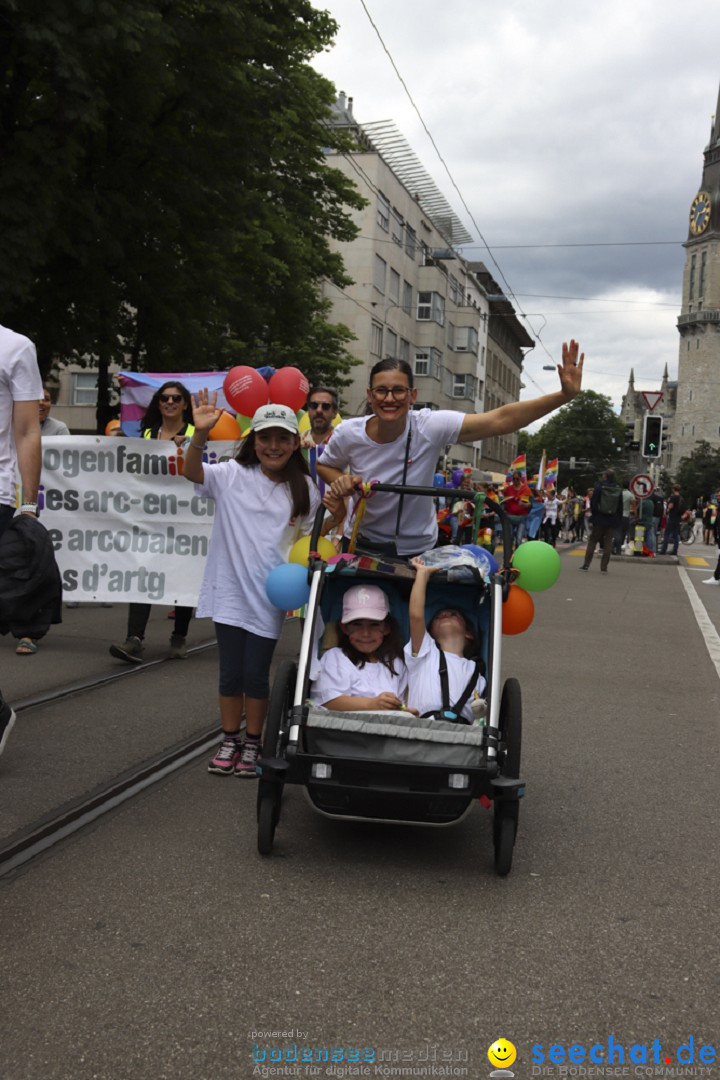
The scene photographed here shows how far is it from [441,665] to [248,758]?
125 centimetres

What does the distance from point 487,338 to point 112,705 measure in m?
76.0

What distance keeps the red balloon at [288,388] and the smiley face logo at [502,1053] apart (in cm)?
474

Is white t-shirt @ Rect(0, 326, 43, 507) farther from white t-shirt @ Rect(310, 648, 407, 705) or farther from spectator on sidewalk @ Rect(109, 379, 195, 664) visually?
spectator on sidewalk @ Rect(109, 379, 195, 664)

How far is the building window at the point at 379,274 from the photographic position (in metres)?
54.1

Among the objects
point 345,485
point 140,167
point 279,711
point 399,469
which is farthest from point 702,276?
point 279,711

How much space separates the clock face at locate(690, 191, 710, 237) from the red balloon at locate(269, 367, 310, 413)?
147 m

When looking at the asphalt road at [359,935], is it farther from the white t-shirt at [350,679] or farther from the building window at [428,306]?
the building window at [428,306]

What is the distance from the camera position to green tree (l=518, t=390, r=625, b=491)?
118 meters

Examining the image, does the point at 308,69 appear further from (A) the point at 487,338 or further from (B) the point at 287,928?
(A) the point at 487,338

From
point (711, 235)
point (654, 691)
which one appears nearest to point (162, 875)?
point (654, 691)

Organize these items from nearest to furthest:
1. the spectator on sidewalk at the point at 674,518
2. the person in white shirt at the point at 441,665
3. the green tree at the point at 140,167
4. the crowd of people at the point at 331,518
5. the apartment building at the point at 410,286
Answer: the person in white shirt at the point at 441,665
the crowd of people at the point at 331,518
the green tree at the point at 140,167
the spectator on sidewalk at the point at 674,518
the apartment building at the point at 410,286

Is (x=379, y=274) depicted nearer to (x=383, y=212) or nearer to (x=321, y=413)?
(x=383, y=212)

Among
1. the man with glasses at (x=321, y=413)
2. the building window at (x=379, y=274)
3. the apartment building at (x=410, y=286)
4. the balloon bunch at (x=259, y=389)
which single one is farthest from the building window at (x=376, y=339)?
the balloon bunch at (x=259, y=389)

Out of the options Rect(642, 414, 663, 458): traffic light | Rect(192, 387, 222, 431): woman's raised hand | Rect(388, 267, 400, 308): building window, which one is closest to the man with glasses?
Rect(192, 387, 222, 431): woman's raised hand
